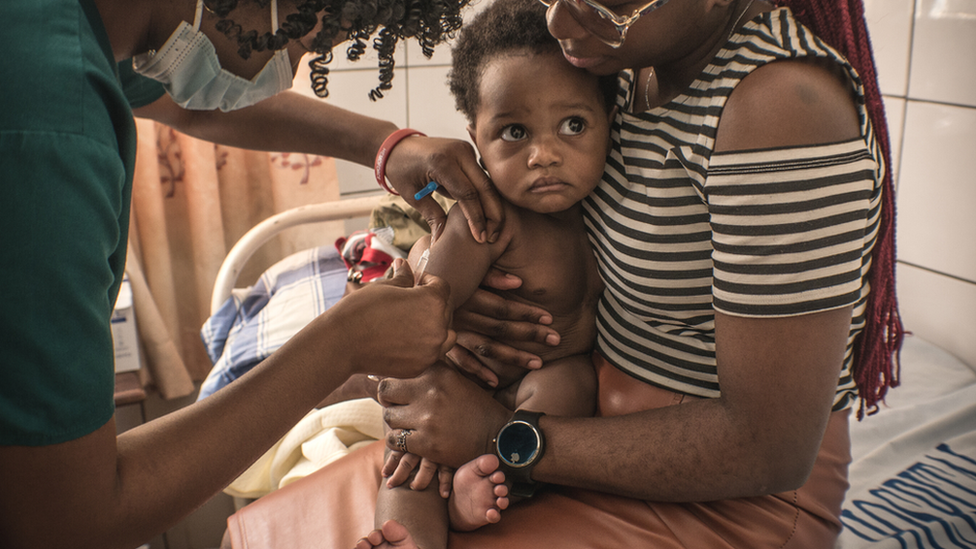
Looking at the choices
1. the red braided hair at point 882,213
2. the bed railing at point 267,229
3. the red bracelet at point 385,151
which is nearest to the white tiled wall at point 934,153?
the red braided hair at point 882,213

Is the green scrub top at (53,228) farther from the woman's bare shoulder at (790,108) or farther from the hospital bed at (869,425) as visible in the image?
the hospital bed at (869,425)

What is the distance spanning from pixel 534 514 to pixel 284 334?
125cm

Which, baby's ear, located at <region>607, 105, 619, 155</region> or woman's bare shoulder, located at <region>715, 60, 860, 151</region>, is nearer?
woman's bare shoulder, located at <region>715, 60, 860, 151</region>

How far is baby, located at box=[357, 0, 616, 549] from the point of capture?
3.69ft

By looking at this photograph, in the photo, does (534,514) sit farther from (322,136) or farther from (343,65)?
(343,65)

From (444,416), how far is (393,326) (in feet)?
0.76

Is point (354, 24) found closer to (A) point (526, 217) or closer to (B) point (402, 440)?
(A) point (526, 217)

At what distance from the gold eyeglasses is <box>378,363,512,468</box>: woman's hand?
61 centimetres

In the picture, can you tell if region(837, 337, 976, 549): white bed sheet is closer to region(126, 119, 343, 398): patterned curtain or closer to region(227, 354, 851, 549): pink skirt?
region(227, 354, 851, 549): pink skirt

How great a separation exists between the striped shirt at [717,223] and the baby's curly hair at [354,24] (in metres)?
0.37

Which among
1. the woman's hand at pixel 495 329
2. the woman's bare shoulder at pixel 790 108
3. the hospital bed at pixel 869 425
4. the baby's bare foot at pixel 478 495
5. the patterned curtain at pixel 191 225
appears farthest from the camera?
the patterned curtain at pixel 191 225

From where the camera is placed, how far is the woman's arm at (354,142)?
1308 millimetres

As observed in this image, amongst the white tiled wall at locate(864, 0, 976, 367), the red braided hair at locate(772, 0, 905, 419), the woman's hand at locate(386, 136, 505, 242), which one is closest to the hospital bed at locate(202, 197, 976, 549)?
the white tiled wall at locate(864, 0, 976, 367)

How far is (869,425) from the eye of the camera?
175 cm
